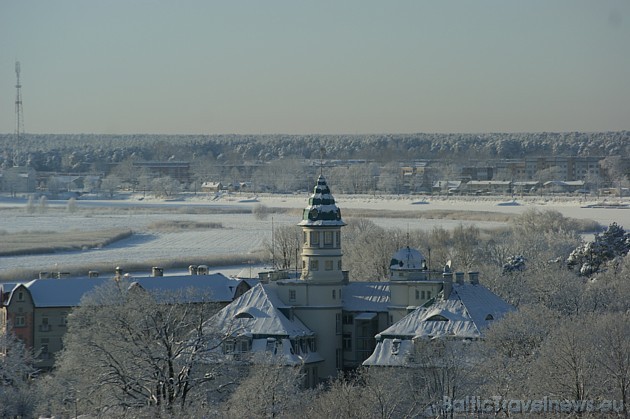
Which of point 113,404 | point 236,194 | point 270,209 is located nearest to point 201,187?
point 236,194

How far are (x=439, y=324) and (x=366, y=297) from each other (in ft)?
16.3

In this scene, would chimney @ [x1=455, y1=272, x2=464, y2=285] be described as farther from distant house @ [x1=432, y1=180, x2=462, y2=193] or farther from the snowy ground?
distant house @ [x1=432, y1=180, x2=462, y2=193]

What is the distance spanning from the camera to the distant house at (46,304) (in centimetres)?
5509

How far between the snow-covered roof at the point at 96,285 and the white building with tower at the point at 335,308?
4597 mm

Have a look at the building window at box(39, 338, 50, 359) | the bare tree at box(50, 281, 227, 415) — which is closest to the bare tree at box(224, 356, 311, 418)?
the bare tree at box(50, 281, 227, 415)

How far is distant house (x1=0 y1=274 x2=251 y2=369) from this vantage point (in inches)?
2169

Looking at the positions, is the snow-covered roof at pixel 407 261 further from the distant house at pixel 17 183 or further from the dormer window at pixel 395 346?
the distant house at pixel 17 183

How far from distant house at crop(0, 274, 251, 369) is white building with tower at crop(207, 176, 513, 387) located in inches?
166

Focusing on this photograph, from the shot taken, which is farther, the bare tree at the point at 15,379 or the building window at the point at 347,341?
the building window at the point at 347,341

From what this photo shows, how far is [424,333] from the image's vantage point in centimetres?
4738

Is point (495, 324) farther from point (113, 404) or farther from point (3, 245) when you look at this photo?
point (3, 245)

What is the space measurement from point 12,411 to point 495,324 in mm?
12953

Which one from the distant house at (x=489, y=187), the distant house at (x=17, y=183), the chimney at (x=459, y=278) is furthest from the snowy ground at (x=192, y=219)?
the chimney at (x=459, y=278)

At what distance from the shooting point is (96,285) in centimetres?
5666
